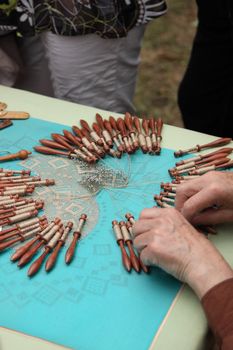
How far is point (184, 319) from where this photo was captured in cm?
98

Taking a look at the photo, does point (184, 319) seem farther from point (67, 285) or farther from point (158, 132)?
point (158, 132)

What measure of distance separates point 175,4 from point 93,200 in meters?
3.39

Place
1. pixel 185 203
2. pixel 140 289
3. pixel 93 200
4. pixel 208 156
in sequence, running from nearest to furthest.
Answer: pixel 140 289 < pixel 185 203 < pixel 93 200 < pixel 208 156

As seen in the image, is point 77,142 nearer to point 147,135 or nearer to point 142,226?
point 147,135

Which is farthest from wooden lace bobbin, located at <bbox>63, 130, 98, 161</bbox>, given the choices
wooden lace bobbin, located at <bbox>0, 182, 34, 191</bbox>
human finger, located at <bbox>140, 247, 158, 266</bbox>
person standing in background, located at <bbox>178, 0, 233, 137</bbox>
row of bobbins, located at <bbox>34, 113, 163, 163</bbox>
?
person standing in background, located at <bbox>178, 0, 233, 137</bbox>

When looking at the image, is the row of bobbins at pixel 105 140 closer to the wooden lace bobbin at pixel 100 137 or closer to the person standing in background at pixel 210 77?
the wooden lace bobbin at pixel 100 137

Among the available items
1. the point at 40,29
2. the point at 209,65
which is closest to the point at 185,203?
the point at 40,29

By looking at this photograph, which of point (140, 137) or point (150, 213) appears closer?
point (150, 213)

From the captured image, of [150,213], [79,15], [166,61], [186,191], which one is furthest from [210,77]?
[166,61]

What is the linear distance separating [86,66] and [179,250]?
1.01m

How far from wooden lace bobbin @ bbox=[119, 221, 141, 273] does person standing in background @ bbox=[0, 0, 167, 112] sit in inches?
Answer: 32.4

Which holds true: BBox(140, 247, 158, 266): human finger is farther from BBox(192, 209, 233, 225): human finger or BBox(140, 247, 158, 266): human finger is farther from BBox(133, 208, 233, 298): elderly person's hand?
BBox(192, 209, 233, 225): human finger

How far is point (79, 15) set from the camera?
5.36ft

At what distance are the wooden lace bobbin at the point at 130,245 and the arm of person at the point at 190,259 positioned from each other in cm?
3
